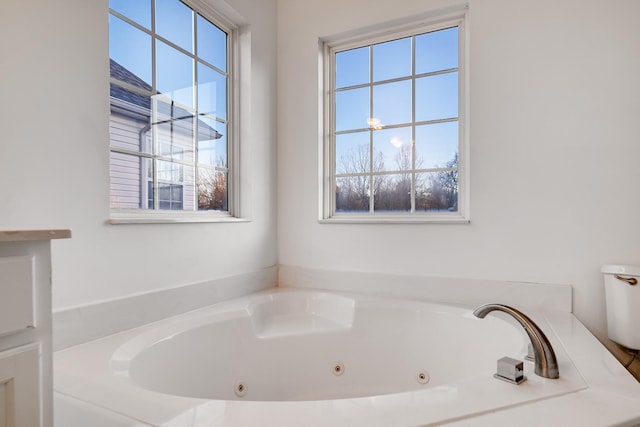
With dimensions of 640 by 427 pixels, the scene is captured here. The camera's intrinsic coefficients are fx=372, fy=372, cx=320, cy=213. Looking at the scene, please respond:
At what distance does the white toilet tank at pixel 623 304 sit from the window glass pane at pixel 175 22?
7.38 ft

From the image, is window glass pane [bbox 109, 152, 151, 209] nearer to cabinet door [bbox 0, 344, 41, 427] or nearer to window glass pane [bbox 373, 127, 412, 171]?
cabinet door [bbox 0, 344, 41, 427]

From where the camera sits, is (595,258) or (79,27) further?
(595,258)

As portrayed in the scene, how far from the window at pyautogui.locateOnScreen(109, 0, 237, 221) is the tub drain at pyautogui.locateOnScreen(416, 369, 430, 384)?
4.42 ft

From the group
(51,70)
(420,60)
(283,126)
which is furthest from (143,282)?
(420,60)

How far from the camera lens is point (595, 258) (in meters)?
1.71

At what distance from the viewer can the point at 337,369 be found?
1897mm

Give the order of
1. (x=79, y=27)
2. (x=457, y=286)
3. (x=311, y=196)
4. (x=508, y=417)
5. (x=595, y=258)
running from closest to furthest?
(x=508, y=417), (x=79, y=27), (x=595, y=258), (x=457, y=286), (x=311, y=196)

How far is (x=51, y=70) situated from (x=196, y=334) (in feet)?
3.63

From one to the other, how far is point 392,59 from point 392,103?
0.27 m

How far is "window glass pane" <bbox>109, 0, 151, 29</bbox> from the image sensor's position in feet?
5.14

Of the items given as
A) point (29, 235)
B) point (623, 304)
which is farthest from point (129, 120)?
point (623, 304)

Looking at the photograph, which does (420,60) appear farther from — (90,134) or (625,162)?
(90,134)

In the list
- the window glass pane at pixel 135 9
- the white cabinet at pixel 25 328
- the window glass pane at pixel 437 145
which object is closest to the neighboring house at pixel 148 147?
the window glass pane at pixel 135 9

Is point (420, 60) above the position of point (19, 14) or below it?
above
